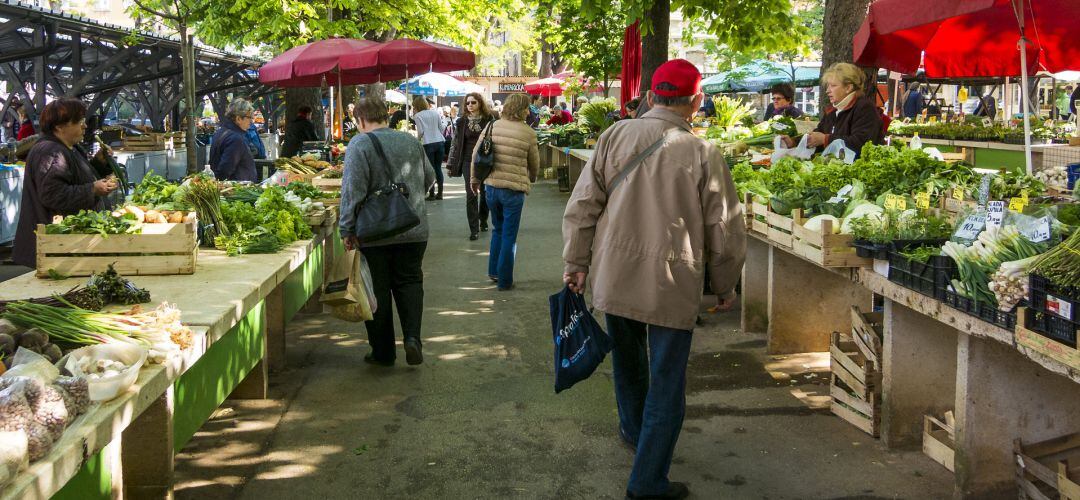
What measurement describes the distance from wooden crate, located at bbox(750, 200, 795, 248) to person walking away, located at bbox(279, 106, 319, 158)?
27.9 feet

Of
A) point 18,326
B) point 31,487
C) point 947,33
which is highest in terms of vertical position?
point 947,33

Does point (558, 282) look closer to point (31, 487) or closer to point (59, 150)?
point (59, 150)

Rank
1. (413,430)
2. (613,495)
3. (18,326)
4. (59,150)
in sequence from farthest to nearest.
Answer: (59,150) < (413,430) < (613,495) < (18,326)

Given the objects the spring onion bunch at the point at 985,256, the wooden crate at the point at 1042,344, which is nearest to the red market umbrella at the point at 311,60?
the spring onion bunch at the point at 985,256

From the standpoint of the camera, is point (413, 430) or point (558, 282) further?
point (558, 282)

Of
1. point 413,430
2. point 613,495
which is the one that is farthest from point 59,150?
point 613,495

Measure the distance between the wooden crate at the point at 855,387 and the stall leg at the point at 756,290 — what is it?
1.73 m

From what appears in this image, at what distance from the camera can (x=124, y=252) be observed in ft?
17.1

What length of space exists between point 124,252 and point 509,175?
4389 millimetres

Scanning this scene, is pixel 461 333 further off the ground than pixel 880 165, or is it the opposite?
Answer: pixel 880 165

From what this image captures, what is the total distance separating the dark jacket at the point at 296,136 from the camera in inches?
552

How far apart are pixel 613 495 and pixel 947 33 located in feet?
20.2

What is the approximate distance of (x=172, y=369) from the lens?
3646mm

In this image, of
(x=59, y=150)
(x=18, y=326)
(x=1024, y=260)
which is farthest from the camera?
(x=59, y=150)
